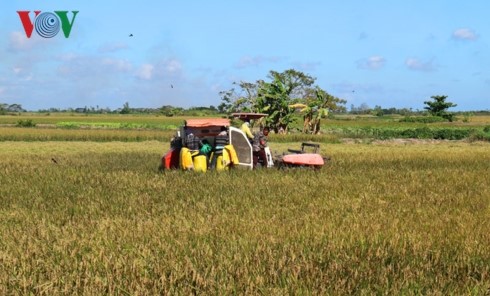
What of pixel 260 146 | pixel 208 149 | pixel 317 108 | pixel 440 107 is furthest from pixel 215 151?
pixel 440 107

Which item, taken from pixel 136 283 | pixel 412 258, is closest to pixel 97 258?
pixel 136 283

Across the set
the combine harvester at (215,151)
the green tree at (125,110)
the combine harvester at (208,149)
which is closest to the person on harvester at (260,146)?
the combine harvester at (215,151)

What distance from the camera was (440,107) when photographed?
75.6 meters

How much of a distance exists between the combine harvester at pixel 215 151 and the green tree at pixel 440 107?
65683mm

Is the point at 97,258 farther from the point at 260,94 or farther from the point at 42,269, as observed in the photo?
the point at 260,94

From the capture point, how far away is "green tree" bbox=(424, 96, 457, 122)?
7359 cm

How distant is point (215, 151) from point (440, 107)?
69.2 metres

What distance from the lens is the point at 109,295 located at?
3723 mm

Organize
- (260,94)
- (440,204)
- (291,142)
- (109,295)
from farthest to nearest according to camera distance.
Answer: (260,94) < (291,142) < (440,204) < (109,295)

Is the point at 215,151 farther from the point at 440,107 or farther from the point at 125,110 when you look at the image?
the point at 125,110

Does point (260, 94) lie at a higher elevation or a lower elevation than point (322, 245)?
higher

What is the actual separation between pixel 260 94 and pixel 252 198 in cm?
3109

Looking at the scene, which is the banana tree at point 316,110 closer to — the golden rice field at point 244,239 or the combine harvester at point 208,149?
the combine harvester at point 208,149

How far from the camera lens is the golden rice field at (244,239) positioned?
13.2ft
